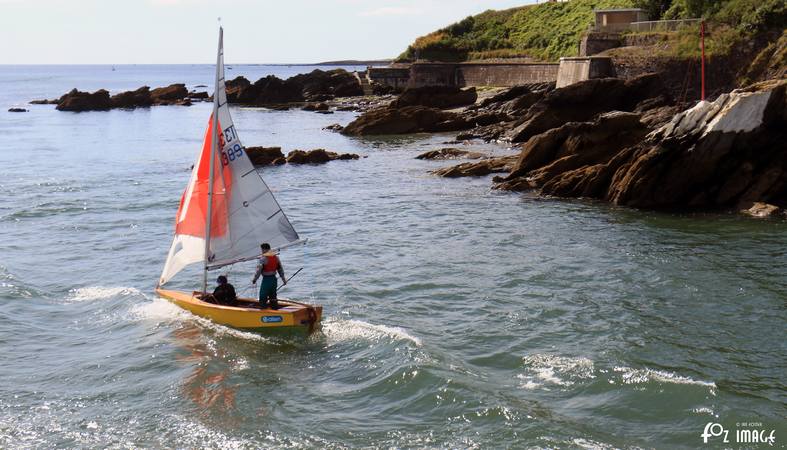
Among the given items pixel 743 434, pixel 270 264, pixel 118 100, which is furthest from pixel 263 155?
pixel 118 100

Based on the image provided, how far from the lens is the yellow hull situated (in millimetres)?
20688

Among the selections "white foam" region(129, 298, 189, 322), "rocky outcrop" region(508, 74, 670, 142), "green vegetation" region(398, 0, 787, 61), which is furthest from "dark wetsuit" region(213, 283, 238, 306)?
"green vegetation" region(398, 0, 787, 61)

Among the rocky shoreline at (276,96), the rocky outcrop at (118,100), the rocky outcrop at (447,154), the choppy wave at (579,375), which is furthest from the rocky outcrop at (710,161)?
the rocky outcrop at (118,100)

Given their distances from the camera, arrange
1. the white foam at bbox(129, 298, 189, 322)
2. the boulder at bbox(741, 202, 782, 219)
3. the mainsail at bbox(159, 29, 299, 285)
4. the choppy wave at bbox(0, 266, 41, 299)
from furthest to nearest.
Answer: the boulder at bbox(741, 202, 782, 219)
the choppy wave at bbox(0, 266, 41, 299)
the white foam at bbox(129, 298, 189, 322)
the mainsail at bbox(159, 29, 299, 285)

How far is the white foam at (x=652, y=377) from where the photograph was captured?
58.0ft

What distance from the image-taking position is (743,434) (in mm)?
15633

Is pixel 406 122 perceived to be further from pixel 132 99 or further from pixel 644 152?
pixel 132 99

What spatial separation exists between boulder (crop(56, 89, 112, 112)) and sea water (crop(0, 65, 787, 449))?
253 feet

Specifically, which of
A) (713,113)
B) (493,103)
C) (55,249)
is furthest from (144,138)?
(713,113)

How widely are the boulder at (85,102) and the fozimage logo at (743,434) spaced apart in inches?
4257

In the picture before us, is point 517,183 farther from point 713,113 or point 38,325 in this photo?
point 38,325

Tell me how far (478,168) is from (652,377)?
2758 cm

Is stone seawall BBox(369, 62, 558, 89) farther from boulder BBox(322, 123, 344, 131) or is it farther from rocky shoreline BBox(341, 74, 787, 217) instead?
rocky shoreline BBox(341, 74, 787, 217)

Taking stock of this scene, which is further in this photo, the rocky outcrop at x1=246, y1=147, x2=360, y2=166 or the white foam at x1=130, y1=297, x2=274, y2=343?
the rocky outcrop at x1=246, y1=147, x2=360, y2=166
